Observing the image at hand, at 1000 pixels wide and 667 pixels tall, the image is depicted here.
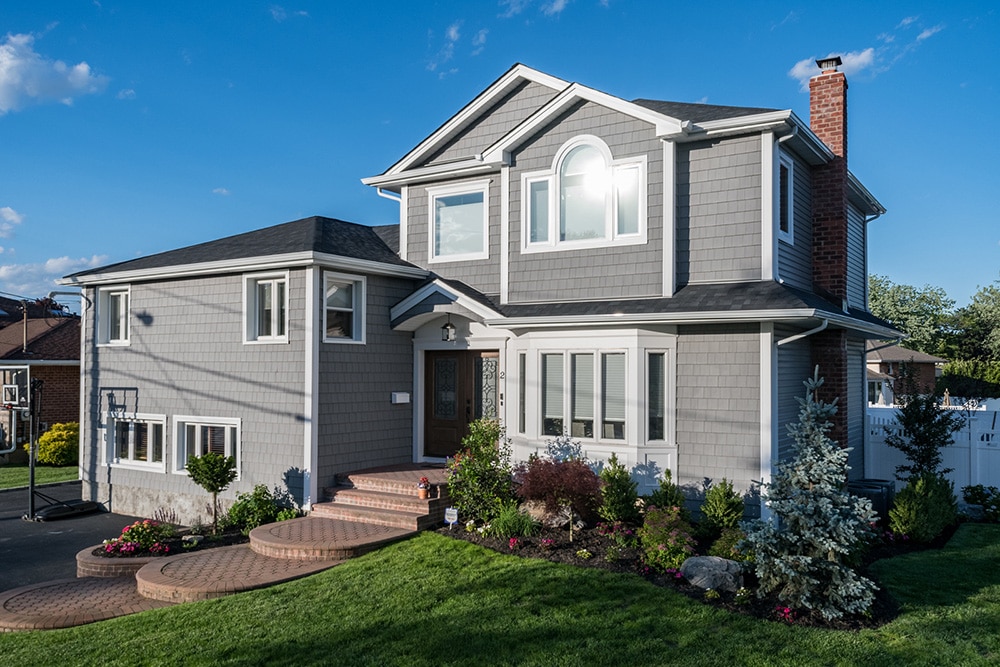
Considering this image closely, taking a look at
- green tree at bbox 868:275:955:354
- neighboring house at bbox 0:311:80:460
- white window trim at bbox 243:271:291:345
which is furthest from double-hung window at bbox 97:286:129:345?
green tree at bbox 868:275:955:354

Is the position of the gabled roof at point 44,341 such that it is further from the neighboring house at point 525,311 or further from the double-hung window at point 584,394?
the double-hung window at point 584,394

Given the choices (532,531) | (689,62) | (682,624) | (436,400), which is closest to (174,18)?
(436,400)

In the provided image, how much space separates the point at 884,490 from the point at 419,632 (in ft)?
28.2

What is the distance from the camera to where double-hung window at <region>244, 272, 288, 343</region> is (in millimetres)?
12492

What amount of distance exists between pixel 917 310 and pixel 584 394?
1940 inches

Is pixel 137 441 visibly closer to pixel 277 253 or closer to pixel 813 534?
pixel 277 253

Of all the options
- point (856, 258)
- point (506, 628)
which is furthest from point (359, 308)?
point (856, 258)

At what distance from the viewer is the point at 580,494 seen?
9867mm

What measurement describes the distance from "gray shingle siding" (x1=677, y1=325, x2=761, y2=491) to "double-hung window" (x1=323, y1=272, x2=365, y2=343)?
226 inches

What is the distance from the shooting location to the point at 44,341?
24984 mm

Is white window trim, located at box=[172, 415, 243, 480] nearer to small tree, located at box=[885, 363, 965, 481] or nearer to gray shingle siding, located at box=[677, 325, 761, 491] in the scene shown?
gray shingle siding, located at box=[677, 325, 761, 491]

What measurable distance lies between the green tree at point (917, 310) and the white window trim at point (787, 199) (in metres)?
38.6

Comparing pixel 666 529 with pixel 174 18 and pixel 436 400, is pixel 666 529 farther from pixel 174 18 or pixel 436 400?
pixel 174 18

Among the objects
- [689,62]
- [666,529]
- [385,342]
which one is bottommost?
[666,529]
